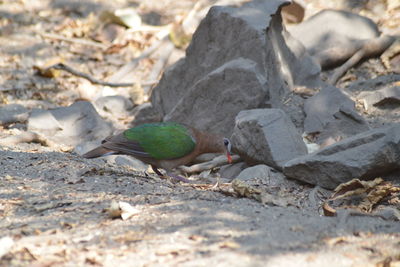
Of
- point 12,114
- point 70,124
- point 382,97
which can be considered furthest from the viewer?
point 12,114

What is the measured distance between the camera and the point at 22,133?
8055 mm

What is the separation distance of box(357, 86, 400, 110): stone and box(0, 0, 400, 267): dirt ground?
2179 mm

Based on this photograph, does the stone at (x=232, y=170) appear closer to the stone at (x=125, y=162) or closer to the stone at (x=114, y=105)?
the stone at (x=125, y=162)

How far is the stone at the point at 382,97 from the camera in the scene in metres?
7.74

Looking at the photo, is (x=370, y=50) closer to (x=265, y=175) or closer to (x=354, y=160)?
(x=265, y=175)

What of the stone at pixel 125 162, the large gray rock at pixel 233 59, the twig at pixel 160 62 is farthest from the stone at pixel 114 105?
the stone at pixel 125 162

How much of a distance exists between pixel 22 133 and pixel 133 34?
18.0ft

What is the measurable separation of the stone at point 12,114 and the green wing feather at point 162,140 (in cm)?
341

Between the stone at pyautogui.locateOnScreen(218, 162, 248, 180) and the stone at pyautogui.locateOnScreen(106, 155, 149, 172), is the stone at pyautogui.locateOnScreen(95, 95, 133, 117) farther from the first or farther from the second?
the stone at pyautogui.locateOnScreen(218, 162, 248, 180)

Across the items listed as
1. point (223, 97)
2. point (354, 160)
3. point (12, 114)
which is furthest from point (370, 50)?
point (12, 114)

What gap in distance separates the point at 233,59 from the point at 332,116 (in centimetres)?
166

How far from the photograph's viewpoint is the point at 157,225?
13.0 ft

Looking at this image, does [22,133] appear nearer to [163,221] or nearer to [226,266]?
[163,221]

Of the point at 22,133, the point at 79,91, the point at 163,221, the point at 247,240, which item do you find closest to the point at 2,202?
the point at 163,221
